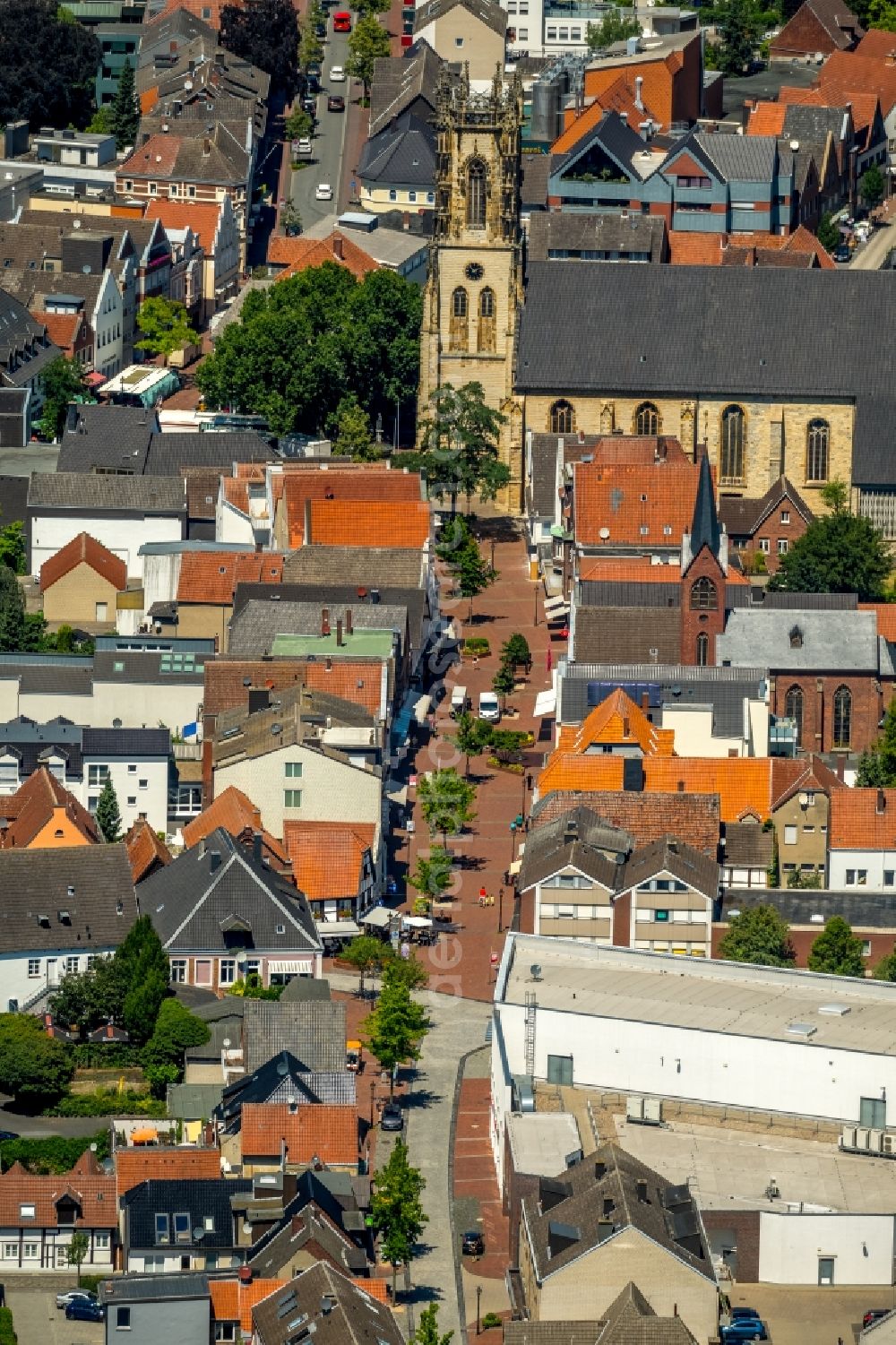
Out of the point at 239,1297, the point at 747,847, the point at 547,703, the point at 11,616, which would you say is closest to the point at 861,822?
the point at 747,847

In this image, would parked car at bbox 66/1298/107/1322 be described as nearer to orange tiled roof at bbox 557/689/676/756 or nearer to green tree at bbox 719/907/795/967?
green tree at bbox 719/907/795/967

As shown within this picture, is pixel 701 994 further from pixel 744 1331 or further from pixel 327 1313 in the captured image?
pixel 327 1313

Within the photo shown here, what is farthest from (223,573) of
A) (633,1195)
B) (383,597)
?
(633,1195)

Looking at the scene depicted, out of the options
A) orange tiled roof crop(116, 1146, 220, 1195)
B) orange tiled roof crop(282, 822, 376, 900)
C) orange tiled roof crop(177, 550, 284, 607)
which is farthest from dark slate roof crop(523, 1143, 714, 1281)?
orange tiled roof crop(177, 550, 284, 607)

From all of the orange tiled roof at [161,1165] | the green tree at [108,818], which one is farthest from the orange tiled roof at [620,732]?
the orange tiled roof at [161,1165]

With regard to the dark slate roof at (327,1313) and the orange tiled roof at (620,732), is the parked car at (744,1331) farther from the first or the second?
the orange tiled roof at (620,732)

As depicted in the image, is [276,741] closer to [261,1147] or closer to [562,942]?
[562,942]
